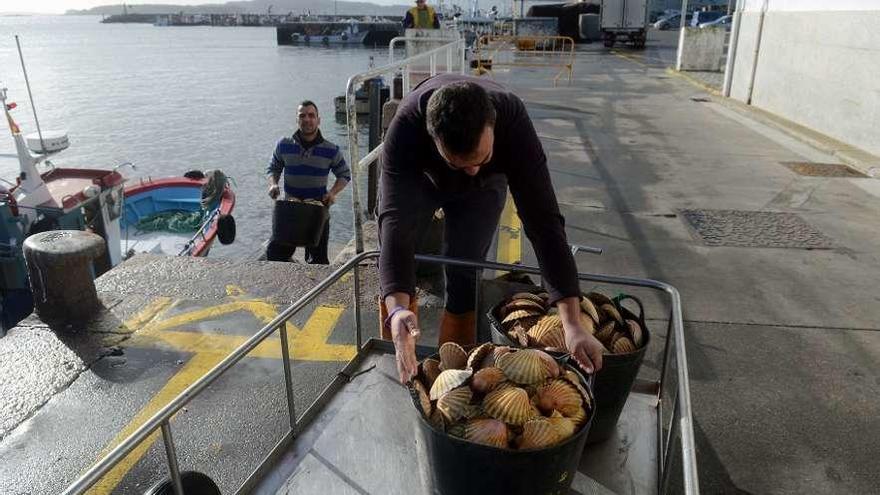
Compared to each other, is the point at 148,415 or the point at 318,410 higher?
the point at 318,410

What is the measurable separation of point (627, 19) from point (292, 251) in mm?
34119

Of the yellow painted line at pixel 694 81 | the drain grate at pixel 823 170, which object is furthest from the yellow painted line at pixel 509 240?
the yellow painted line at pixel 694 81

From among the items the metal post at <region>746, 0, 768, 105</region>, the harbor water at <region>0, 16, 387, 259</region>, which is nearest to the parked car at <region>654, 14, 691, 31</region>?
the harbor water at <region>0, 16, 387, 259</region>

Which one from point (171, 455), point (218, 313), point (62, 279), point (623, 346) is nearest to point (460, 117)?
point (623, 346)

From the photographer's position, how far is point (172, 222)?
15.4m

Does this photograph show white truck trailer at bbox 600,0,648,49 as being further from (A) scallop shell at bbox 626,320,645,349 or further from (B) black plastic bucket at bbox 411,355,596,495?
(B) black plastic bucket at bbox 411,355,596,495

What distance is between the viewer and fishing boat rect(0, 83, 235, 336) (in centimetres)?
1061

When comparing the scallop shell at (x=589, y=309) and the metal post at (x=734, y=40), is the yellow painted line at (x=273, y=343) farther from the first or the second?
the metal post at (x=734, y=40)

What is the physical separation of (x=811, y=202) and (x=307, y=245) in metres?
6.71

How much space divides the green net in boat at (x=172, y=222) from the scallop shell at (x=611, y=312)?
1407cm

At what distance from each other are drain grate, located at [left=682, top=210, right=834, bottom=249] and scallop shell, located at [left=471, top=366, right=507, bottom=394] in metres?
5.10

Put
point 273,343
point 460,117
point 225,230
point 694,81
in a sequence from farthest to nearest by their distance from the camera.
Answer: point 694,81 < point 225,230 < point 273,343 < point 460,117

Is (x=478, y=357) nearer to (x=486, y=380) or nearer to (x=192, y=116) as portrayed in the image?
(x=486, y=380)

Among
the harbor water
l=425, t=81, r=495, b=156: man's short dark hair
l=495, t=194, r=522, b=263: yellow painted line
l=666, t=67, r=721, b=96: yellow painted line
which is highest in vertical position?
l=425, t=81, r=495, b=156: man's short dark hair
